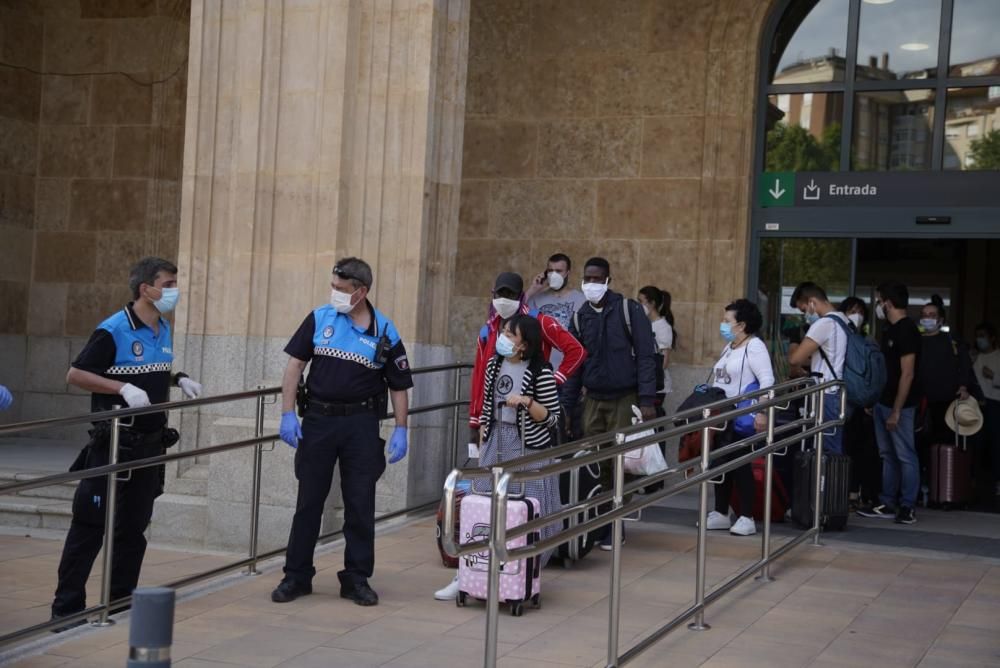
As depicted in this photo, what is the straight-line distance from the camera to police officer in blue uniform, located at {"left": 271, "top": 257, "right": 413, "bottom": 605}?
278 inches

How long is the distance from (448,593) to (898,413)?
438cm

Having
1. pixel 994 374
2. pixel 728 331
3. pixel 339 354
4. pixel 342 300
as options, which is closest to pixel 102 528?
pixel 339 354

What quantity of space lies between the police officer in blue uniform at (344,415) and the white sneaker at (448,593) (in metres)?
0.36

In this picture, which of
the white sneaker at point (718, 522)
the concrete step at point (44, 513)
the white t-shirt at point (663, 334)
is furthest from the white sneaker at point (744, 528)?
the concrete step at point (44, 513)

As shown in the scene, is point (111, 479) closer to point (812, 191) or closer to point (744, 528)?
point (744, 528)

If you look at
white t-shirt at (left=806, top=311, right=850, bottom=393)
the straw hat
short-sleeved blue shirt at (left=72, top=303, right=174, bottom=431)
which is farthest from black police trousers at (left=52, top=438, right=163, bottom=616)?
the straw hat

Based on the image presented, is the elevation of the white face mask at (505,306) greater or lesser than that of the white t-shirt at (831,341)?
greater

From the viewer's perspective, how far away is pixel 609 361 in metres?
8.67

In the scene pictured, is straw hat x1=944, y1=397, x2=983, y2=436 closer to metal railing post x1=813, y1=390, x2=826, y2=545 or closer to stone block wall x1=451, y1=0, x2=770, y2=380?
stone block wall x1=451, y1=0, x2=770, y2=380

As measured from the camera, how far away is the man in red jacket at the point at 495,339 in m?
7.81

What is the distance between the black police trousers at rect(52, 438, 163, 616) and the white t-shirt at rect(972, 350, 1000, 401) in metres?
8.44

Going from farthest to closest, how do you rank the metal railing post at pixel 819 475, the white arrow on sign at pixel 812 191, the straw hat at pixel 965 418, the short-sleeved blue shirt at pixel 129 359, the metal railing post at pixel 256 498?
the white arrow on sign at pixel 812 191
the straw hat at pixel 965 418
the metal railing post at pixel 819 475
the metal railing post at pixel 256 498
the short-sleeved blue shirt at pixel 129 359

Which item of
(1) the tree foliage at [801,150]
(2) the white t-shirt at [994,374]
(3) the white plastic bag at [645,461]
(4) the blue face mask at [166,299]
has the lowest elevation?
(3) the white plastic bag at [645,461]

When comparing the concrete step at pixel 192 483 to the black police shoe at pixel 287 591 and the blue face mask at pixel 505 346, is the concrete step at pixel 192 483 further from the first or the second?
the blue face mask at pixel 505 346
